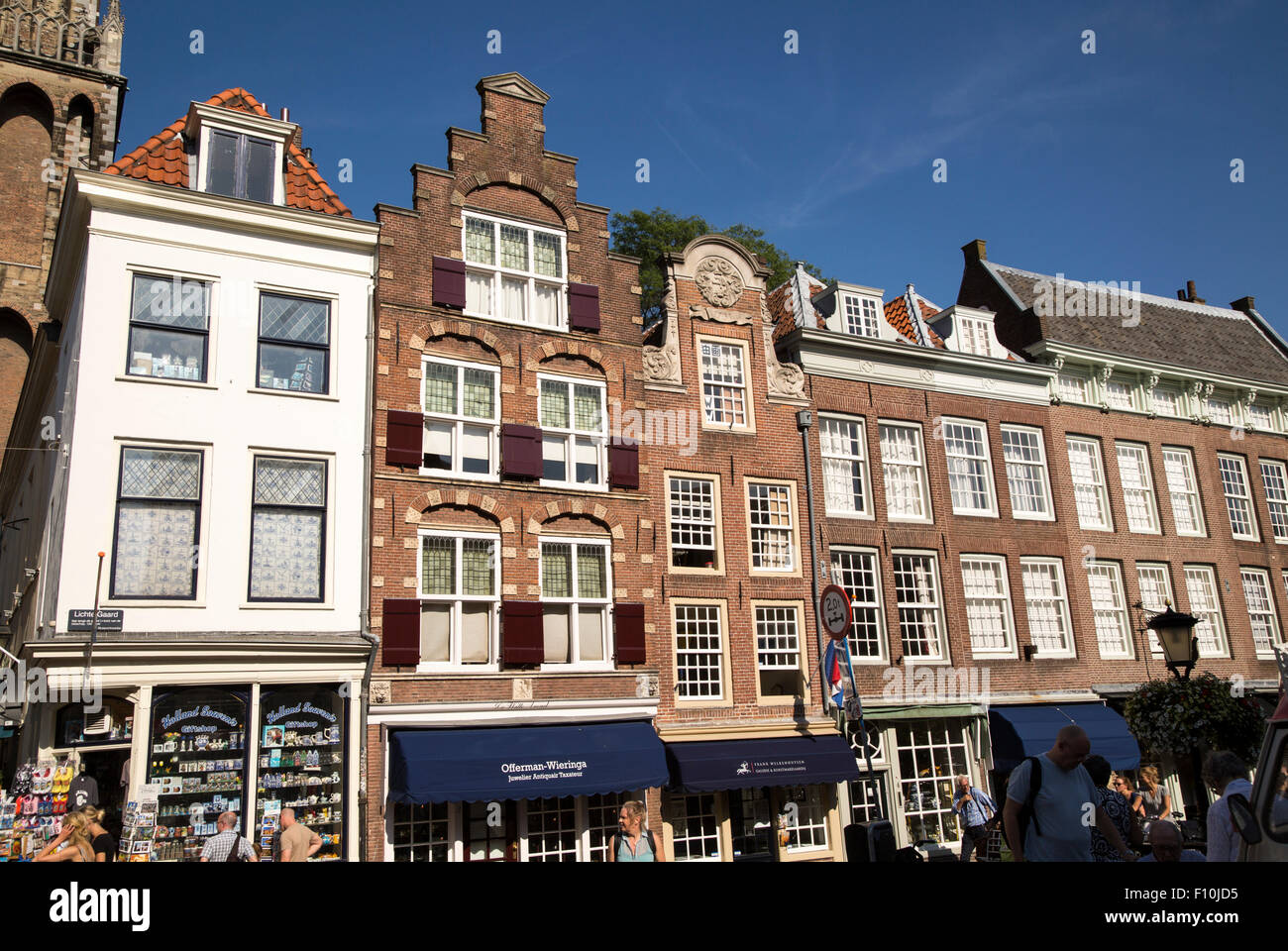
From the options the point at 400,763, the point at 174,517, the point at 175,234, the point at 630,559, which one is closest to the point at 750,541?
the point at 630,559

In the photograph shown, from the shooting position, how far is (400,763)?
16.2m

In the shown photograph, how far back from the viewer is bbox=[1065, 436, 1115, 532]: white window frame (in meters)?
27.0

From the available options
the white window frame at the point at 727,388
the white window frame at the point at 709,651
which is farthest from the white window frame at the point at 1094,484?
the white window frame at the point at 709,651

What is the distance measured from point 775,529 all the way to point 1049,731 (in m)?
8.65

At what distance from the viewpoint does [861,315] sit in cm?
2533

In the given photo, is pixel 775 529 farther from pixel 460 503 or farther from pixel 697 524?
pixel 460 503

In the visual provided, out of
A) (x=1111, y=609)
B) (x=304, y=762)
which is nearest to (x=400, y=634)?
(x=304, y=762)

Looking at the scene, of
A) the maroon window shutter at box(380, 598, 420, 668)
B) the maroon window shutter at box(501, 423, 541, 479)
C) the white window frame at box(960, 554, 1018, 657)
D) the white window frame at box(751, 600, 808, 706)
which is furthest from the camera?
the white window frame at box(960, 554, 1018, 657)

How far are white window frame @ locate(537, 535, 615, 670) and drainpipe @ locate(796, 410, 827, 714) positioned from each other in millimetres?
5053

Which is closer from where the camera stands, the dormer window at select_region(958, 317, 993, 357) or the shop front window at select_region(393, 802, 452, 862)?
the shop front window at select_region(393, 802, 452, 862)

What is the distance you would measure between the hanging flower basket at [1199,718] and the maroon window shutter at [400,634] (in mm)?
12726

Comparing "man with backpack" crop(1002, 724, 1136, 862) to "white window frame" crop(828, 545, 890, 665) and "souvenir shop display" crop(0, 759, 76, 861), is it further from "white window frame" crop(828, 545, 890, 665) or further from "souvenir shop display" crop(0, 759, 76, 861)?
"white window frame" crop(828, 545, 890, 665)

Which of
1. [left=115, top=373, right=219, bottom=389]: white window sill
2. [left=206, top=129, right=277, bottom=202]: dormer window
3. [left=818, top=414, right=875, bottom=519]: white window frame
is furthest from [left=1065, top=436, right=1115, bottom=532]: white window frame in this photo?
[left=115, top=373, right=219, bottom=389]: white window sill
